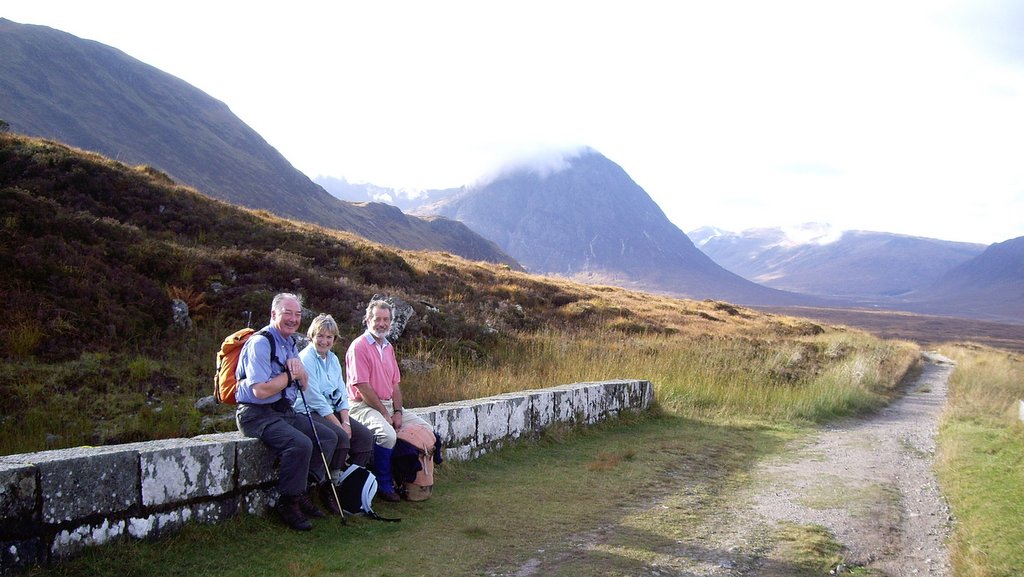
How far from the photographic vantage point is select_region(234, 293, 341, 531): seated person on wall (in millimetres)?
4973

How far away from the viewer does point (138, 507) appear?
4.27m

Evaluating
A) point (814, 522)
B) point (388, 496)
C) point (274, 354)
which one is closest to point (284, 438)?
point (274, 354)

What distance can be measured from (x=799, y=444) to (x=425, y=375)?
5.42 meters

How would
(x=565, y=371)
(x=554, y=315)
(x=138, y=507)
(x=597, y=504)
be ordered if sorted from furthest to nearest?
1. (x=554, y=315)
2. (x=565, y=371)
3. (x=597, y=504)
4. (x=138, y=507)

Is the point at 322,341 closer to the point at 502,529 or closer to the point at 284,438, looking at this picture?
the point at 284,438

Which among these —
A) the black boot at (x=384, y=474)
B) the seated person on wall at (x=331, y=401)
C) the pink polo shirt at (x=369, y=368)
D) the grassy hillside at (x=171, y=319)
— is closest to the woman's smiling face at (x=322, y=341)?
the seated person on wall at (x=331, y=401)

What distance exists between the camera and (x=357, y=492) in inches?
214

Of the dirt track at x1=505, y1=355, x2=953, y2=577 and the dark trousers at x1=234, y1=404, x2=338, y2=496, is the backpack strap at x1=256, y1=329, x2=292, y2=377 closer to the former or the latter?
the dark trousers at x1=234, y1=404, x2=338, y2=496

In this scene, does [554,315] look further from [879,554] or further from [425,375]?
[879,554]

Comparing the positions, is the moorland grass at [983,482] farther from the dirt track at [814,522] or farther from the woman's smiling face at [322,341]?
the woman's smiling face at [322,341]

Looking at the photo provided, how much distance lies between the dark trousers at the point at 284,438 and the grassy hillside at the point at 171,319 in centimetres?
266

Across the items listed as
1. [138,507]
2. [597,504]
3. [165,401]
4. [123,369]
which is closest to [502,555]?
[597,504]

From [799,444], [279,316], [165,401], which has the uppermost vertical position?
[279,316]

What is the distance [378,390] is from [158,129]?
9297 cm
